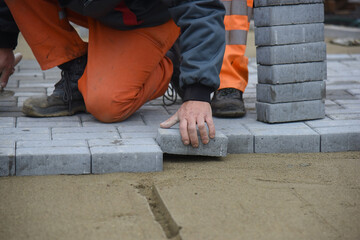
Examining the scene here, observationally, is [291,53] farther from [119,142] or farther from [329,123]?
[119,142]

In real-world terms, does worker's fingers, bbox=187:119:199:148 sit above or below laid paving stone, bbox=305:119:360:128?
above

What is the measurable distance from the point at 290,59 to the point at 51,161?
1585 mm

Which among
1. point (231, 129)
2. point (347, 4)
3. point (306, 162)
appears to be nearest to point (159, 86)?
point (231, 129)

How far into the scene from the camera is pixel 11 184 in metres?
2.35

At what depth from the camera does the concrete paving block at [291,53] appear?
3.13m

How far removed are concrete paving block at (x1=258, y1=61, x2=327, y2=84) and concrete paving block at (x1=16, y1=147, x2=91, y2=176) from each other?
4.18ft

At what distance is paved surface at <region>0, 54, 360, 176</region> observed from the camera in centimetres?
251

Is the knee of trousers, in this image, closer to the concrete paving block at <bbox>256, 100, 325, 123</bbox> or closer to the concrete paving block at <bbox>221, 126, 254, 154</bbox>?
the concrete paving block at <bbox>221, 126, 254, 154</bbox>

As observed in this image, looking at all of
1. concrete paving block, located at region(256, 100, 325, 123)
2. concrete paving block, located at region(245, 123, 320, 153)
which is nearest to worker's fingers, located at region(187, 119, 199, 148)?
concrete paving block, located at region(245, 123, 320, 153)

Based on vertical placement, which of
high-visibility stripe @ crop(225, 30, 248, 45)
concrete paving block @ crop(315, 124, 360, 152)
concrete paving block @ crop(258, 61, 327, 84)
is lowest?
concrete paving block @ crop(315, 124, 360, 152)

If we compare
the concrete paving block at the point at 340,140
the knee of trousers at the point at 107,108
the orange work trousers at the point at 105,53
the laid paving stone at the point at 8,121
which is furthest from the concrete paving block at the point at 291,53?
the laid paving stone at the point at 8,121

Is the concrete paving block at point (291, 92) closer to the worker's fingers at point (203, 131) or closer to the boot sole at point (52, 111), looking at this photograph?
the worker's fingers at point (203, 131)

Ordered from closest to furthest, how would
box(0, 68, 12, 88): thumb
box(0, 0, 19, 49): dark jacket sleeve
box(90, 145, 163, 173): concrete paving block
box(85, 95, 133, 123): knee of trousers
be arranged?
box(90, 145, 163, 173): concrete paving block
box(85, 95, 133, 123): knee of trousers
box(0, 0, 19, 49): dark jacket sleeve
box(0, 68, 12, 88): thumb

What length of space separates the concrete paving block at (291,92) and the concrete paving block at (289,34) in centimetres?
27
